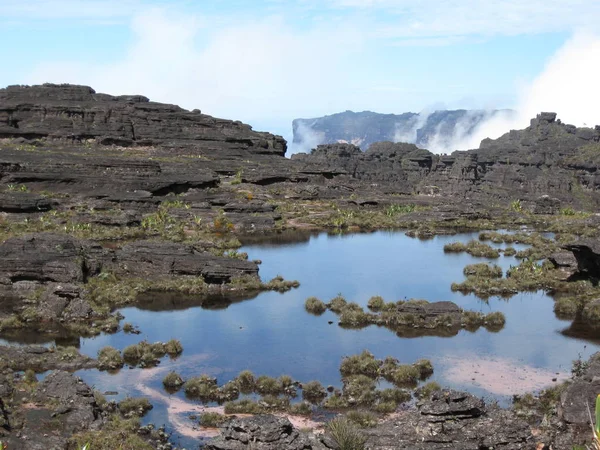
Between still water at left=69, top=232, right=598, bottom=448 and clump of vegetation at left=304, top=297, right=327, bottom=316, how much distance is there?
17.6 inches

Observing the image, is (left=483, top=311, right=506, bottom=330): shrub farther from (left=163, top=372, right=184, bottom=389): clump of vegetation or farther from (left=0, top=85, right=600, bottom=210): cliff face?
(left=0, top=85, right=600, bottom=210): cliff face

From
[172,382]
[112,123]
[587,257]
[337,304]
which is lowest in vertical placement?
[172,382]

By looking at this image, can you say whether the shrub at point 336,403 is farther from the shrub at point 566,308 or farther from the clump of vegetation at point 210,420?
the shrub at point 566,308

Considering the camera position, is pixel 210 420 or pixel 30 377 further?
pixel 30 377

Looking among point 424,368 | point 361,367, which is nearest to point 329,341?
point 361,367

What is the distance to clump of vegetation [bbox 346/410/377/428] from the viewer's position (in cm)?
2480

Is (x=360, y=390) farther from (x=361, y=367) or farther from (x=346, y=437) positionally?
(x=346, y=437)

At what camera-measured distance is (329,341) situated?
36.3 m

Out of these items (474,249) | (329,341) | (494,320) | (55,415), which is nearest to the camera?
(55,415)

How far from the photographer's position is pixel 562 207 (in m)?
101

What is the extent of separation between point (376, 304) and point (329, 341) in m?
7.24

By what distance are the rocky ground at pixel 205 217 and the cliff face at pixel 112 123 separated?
32 cm

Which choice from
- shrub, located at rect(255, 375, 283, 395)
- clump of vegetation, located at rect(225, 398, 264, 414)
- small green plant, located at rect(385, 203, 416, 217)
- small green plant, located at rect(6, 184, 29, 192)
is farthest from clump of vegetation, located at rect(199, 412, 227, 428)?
small green plant, located at rect(385, 203, 416, 217)

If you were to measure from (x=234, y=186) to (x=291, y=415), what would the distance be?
68.7m
